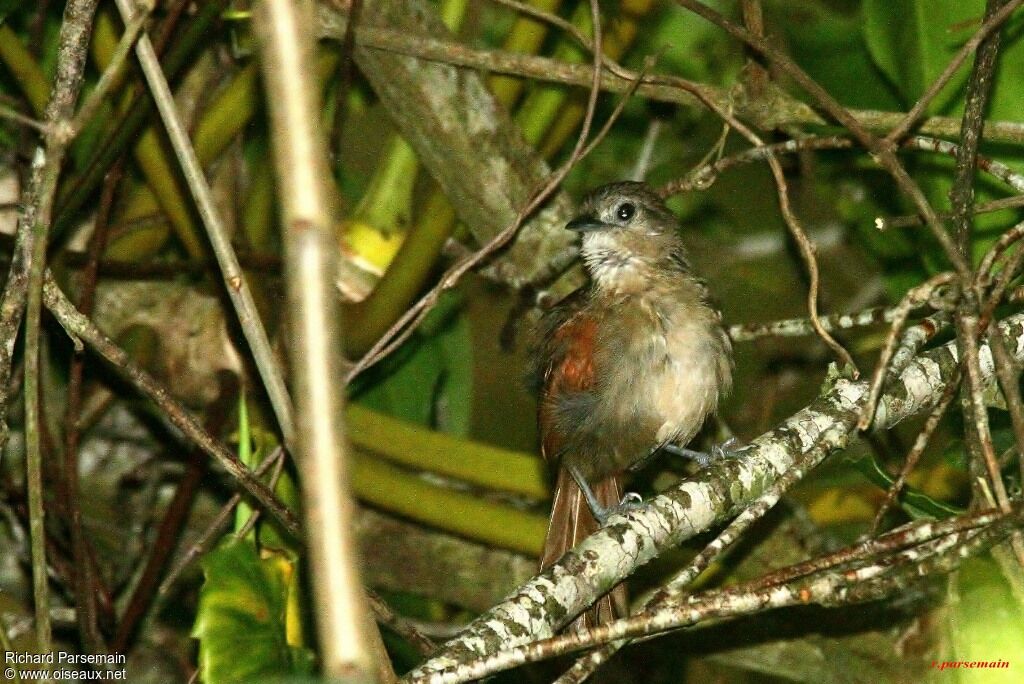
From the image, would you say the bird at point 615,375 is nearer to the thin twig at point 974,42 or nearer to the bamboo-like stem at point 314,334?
the thin twig at point 974,42

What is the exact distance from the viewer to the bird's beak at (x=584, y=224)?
141 inches

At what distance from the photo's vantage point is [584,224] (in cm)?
361

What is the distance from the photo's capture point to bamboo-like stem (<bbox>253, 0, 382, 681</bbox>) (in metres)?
0.81

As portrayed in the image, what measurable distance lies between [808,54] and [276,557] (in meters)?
2.26

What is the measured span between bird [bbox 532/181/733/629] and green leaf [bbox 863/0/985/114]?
33.3 inches

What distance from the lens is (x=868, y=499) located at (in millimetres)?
3900

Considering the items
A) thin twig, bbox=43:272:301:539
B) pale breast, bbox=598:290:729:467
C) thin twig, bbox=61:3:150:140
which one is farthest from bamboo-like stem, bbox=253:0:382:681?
pale breast, bbox=598:290:729:467

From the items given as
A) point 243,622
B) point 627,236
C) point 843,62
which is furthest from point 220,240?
point 843,62

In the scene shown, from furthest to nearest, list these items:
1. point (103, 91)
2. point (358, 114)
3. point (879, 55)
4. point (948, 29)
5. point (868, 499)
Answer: point (358, 114) < point (868, 499) < point (879, 55) < point (948, 29) < point (103, 91)

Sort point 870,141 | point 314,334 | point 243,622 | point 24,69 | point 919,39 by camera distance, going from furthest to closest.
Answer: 1. point 24,69
2. point 919,39
3. point 870,141
4. point 243,622
5. point 314,334

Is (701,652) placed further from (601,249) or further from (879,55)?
(879,55)

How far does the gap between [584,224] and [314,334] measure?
111 inches

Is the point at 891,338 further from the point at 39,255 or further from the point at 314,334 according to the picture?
the point at 314,334

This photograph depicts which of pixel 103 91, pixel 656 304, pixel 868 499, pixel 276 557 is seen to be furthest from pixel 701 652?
pixel 103 91
